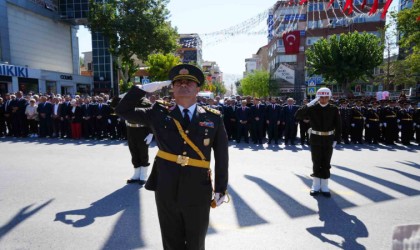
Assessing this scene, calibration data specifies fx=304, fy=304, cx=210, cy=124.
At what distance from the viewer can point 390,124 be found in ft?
41.9

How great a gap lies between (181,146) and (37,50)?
3665cm

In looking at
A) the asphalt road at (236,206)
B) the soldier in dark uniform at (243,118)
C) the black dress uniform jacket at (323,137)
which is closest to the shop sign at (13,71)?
the asphalt road at (236,206)

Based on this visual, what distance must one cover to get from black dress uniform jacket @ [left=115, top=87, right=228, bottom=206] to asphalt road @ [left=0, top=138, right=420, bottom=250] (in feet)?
4.49

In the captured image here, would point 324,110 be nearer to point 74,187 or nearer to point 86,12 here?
point 74,187

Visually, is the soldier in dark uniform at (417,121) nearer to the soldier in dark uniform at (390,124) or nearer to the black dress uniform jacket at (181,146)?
the soldier in dark uniform at (390,124)

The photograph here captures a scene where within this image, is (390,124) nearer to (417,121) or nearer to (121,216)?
(417,121)

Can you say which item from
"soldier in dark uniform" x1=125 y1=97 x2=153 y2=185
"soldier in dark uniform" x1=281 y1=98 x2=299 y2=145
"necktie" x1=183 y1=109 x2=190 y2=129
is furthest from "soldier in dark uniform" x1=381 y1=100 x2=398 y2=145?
"necktie" x1=183 y1=109 x2=190 y2=129

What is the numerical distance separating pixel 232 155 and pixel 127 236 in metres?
6.29

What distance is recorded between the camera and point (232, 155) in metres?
10.0

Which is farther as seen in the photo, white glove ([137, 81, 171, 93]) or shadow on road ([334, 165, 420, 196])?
shadow on road ([334, 165, 420, 196])

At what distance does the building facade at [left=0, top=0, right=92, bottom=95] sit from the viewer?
92.3 ft

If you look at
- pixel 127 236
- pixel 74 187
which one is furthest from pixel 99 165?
pixel 127 236

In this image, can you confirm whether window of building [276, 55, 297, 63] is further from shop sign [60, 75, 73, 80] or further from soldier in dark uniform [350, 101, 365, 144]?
soldier in dark uniform [350, 101, 365, 144]

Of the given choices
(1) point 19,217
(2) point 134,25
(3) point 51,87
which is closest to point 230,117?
(1) point 19,217
